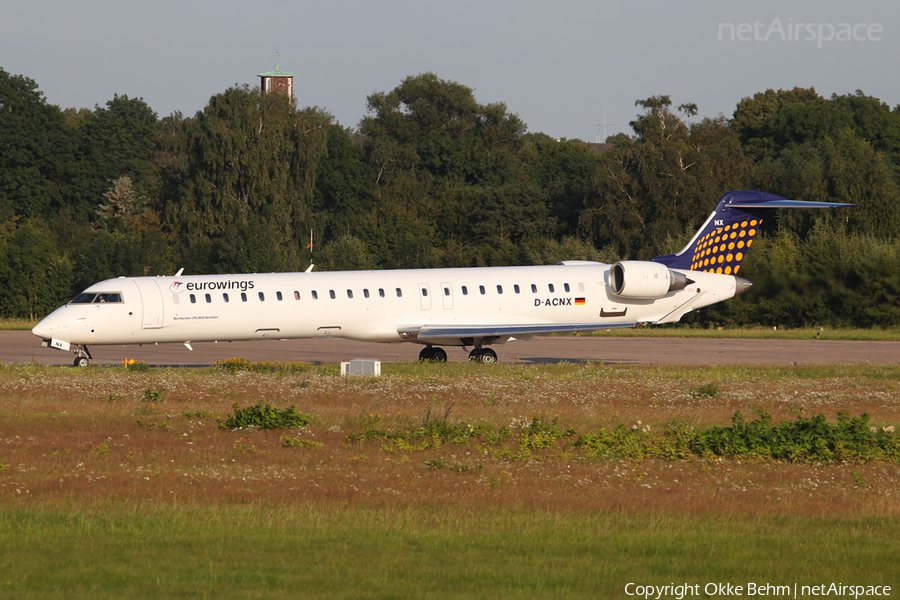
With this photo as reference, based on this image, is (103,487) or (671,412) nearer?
(103,487)

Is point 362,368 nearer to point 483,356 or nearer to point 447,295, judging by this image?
point 447,295

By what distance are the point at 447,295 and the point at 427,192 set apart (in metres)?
61.4

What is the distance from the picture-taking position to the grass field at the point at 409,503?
811 centimetres

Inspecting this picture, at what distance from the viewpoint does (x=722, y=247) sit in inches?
1264

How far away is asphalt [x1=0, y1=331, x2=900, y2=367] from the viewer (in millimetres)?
32094

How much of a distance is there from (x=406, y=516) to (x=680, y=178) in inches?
2332

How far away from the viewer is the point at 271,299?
27016mm

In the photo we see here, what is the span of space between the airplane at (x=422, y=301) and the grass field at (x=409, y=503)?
609 centimetres

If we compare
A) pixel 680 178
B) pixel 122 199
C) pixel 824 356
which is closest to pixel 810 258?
pixel 824 356

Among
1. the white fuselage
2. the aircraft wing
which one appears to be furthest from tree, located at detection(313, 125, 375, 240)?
the aircraft wing

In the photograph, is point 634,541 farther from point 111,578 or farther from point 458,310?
point 458,310

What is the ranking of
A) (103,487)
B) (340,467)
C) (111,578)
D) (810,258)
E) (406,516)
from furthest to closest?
(810,258), (340,467), (103,487), (406,516), (111,578)

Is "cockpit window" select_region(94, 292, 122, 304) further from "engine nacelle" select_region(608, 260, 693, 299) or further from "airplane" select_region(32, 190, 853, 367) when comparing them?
"engine nacelle" select_region(608, 260, 693, 299)

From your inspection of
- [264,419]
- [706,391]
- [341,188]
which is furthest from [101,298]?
[341,188]
